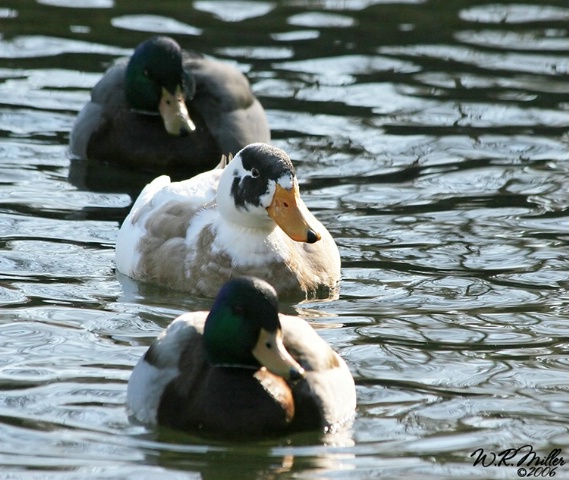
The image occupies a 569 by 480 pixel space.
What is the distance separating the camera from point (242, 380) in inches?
299

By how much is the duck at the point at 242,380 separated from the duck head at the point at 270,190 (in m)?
1.82

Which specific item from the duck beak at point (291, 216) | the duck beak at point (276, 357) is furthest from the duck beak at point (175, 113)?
the duck beak at point (276, 357)

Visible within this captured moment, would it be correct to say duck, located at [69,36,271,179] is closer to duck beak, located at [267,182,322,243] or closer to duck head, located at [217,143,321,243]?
duck head, located at [217,143,321,243]

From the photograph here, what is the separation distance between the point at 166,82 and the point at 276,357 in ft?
17.4

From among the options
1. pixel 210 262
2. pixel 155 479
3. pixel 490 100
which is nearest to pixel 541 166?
pixel 490 100

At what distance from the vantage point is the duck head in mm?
9508

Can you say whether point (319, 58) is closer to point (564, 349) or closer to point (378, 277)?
point (378, 277)

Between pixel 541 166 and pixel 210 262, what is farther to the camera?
pixel 541 166

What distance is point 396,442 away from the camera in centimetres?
743

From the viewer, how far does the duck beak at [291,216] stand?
9484mm

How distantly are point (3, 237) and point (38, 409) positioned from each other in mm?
3108
